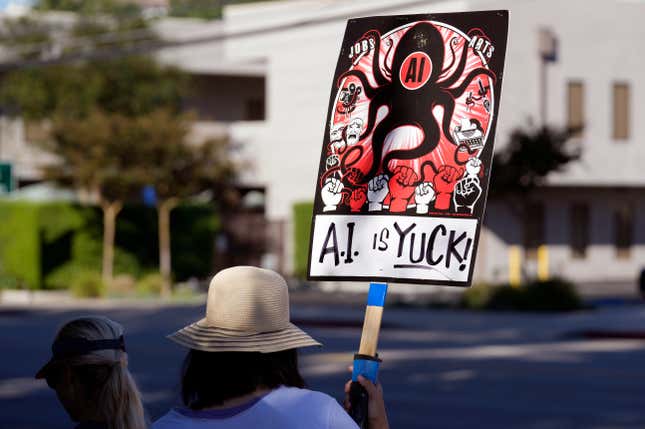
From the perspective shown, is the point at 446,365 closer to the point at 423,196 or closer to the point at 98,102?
the point at 423,196

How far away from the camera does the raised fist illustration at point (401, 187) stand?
4273mm

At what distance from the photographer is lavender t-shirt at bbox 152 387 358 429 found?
3.33 metres

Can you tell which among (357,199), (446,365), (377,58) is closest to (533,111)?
(446,365)

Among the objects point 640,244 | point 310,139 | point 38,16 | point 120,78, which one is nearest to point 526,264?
point 640,244

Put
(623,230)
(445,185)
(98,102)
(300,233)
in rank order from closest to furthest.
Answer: (445,185)
(98,102)
(300,233)
(623,230)

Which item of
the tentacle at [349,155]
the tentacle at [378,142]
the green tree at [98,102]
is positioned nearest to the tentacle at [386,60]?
the tentacle at [378,142]

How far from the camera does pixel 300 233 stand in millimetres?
38344

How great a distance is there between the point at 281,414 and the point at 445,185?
1.19m

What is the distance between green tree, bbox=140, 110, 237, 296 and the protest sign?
28.8 m

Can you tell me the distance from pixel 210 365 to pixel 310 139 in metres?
36.2

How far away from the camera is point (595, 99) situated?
3878 cm

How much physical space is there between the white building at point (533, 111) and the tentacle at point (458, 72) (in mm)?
31725

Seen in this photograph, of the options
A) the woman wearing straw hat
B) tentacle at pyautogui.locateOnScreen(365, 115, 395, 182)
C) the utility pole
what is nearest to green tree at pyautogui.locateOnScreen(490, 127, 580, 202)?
the utility pole

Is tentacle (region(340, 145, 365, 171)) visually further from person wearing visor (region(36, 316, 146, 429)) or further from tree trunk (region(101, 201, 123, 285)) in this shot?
tree trunk (region(101, 201, 123, 285))
